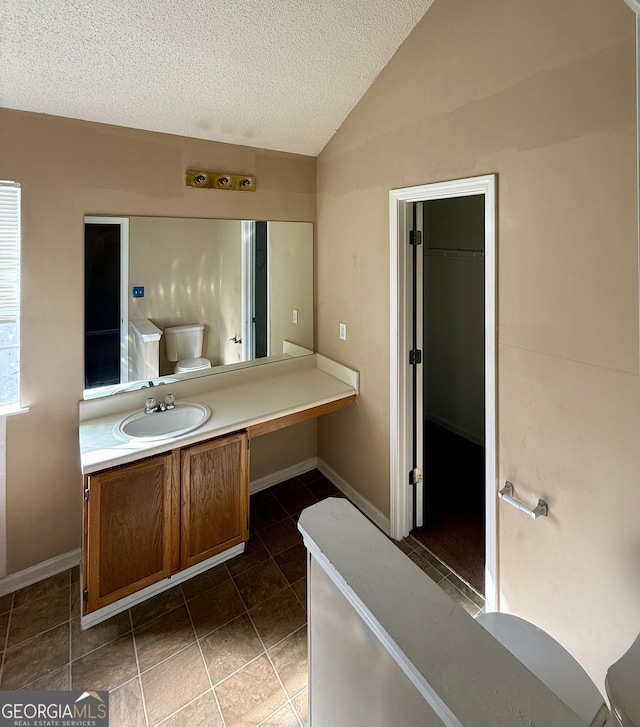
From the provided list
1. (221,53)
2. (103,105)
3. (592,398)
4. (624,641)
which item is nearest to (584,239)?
(592,398)

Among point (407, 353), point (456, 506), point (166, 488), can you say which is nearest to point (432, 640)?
point (166, 488)

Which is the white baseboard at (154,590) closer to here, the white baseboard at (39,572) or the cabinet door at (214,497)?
the cabinet door at (214,497)

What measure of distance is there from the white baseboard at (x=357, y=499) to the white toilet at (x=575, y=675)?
124 centimetres

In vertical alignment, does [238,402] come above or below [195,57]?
below

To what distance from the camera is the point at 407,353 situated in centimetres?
231

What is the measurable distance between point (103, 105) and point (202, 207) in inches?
25.7

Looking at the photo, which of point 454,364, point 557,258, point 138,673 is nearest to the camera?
point 557,258

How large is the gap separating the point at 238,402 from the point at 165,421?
0.41 m

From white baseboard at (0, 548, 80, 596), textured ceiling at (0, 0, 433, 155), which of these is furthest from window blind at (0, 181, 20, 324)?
white baseboard at (0, 548, 80, 596)

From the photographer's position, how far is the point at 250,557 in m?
2.36

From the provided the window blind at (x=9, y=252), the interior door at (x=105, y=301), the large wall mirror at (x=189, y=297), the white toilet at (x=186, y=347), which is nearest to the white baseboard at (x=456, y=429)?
the large wall mirror at (x=189, y=297)

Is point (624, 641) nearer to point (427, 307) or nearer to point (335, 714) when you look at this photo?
point (335, 714)

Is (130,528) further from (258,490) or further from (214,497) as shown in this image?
(258,490)

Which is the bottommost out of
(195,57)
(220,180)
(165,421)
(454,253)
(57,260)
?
(165,421)
